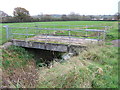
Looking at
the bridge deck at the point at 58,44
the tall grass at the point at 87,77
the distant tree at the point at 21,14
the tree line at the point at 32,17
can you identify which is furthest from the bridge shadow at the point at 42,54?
the distant tree at the point at 21,14

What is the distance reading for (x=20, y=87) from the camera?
412 cm

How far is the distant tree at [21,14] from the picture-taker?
3269cm

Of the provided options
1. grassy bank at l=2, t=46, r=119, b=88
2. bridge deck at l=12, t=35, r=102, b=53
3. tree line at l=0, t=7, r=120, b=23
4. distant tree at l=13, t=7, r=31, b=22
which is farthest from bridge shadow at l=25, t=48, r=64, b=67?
distant tree at l=13, t=7, r=31, b=22

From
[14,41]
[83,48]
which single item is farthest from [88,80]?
[14,41]

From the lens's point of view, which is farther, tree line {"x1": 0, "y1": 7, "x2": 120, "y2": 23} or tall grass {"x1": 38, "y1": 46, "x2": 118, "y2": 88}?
tree line {"x1": 0, "y1": 7, "x2": 120, "y2": 23}

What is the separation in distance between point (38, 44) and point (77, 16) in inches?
1335

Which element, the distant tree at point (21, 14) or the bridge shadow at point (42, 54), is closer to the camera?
the bridge shadow at point (42, 54)

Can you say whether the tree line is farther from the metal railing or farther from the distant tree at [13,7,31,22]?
the metal railing

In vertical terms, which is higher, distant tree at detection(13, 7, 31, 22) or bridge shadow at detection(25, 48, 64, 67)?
distant tree at detection(13, 7, 31, 22)

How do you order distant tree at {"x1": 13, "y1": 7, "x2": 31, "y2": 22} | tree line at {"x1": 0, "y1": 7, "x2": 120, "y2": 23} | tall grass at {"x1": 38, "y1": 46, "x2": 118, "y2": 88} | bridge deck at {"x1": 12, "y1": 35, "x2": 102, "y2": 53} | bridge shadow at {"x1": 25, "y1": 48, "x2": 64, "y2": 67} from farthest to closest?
distant tree at {"x1": 13, "y1": 7, "x2": 31, "y2": 22}
tree line at {"x1": 0, "y1": 7, "x2": 120, "y2": 23}
bridge shadow at {"x1": 25, "y1": 48, "x2": 64, "y2": 67}
bridge deck at {"x1": 12, "y1": 35, "x2": 102, "y2": 53}
tall grass at {"x1": 38, "y1": 46, "x2": 118, "y2": 88}

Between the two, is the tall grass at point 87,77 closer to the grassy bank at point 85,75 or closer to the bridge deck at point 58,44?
the grassy bank at point 85,75

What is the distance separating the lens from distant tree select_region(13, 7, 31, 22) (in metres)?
32.7

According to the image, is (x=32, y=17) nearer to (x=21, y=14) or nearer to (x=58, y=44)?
(x=21, y=14)

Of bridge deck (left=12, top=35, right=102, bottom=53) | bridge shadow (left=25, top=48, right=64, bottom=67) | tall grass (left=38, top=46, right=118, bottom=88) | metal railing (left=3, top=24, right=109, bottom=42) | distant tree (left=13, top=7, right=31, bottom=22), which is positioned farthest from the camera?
distant tree (left=13, top=7, right=31, bottom=22)
